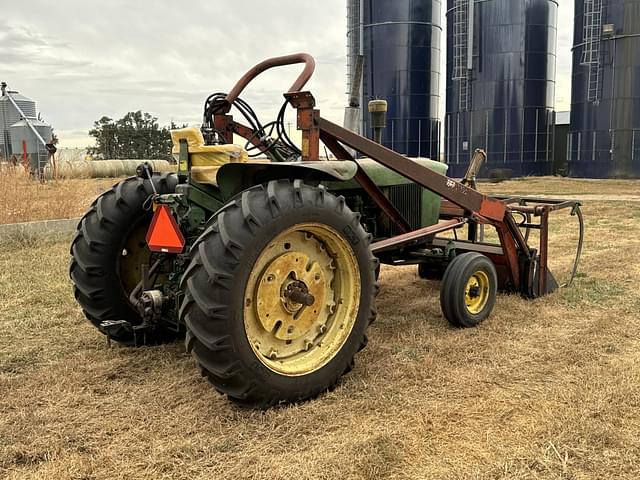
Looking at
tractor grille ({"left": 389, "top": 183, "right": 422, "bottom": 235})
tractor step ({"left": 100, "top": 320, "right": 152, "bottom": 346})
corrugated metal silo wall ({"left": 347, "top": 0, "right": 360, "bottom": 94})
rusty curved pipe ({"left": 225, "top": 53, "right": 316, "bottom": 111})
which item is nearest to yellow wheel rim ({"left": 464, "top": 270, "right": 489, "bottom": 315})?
tractor grille ({"left": 389, "top": 183, "right": 422, "bottom": 235})

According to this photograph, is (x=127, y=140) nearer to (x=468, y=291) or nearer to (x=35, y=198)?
(x=35, y=198)

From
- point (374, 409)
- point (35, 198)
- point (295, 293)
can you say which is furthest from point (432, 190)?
point (35, 198)

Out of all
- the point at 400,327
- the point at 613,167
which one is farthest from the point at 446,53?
the point at 400,327

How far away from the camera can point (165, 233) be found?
3.55 meters

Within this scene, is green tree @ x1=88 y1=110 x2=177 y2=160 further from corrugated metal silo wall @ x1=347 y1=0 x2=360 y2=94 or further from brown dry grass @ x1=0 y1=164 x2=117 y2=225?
brown dry grass @ x1=0 y1=164 x2=117 y2=225

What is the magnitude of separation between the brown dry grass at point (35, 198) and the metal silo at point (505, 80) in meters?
19.0

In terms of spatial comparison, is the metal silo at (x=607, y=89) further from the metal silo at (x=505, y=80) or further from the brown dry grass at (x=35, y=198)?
the brown dry grass at (x=35, y=198)

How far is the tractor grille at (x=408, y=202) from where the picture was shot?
201 inches

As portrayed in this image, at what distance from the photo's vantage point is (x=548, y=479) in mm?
2543

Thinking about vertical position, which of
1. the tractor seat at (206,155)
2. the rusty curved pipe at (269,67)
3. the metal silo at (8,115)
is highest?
the metal silo at (8,115)

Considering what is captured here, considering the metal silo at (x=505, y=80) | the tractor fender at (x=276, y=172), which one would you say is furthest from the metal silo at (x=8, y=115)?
the tractor fender at (x=276, y=172)

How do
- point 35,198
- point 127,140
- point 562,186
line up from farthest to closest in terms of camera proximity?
point 127,140 → point 562,186 → point 35,198

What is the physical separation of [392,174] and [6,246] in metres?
5.76

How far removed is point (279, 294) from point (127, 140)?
3936cm
